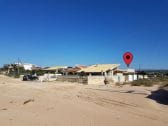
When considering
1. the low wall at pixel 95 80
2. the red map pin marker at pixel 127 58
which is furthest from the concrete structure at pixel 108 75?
the red map pin marker at pixel 127 58

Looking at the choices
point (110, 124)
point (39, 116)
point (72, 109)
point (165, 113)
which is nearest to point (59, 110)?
point (72, 109)

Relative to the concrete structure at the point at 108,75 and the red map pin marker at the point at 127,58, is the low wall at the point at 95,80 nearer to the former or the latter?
the concrete structure at the point at 108,75

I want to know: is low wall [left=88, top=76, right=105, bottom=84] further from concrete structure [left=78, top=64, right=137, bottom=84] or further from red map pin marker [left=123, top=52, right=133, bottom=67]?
red map pin marker [left=123, top=52, right=133, bottom=67]

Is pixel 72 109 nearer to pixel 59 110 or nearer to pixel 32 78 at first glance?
pixel 59 110

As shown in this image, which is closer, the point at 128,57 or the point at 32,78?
the point at 128,57

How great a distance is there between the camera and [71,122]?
10.5m

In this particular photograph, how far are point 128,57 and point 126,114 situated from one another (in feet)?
12.0

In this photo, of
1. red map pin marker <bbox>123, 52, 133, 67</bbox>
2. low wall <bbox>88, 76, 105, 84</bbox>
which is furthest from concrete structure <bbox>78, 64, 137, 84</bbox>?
red map pin marker <bbox>123, 52, 133, 67</bbox>

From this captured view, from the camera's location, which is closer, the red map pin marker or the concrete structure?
the red map pin marker

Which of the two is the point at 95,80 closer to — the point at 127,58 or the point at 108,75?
the point at 108,75

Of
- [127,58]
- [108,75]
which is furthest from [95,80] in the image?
[127,58]

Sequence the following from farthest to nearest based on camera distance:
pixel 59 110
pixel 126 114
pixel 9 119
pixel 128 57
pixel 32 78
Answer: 1. pixel 32 78
2. pixel 128 57
3. pixel 59 110
4. pixel 126 114
5. pixel 9 119

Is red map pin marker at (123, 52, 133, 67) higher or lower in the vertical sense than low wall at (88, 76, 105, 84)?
higher

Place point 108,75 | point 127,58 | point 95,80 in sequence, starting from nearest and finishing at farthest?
point 127,58 → point 95,80 → point 108,75
